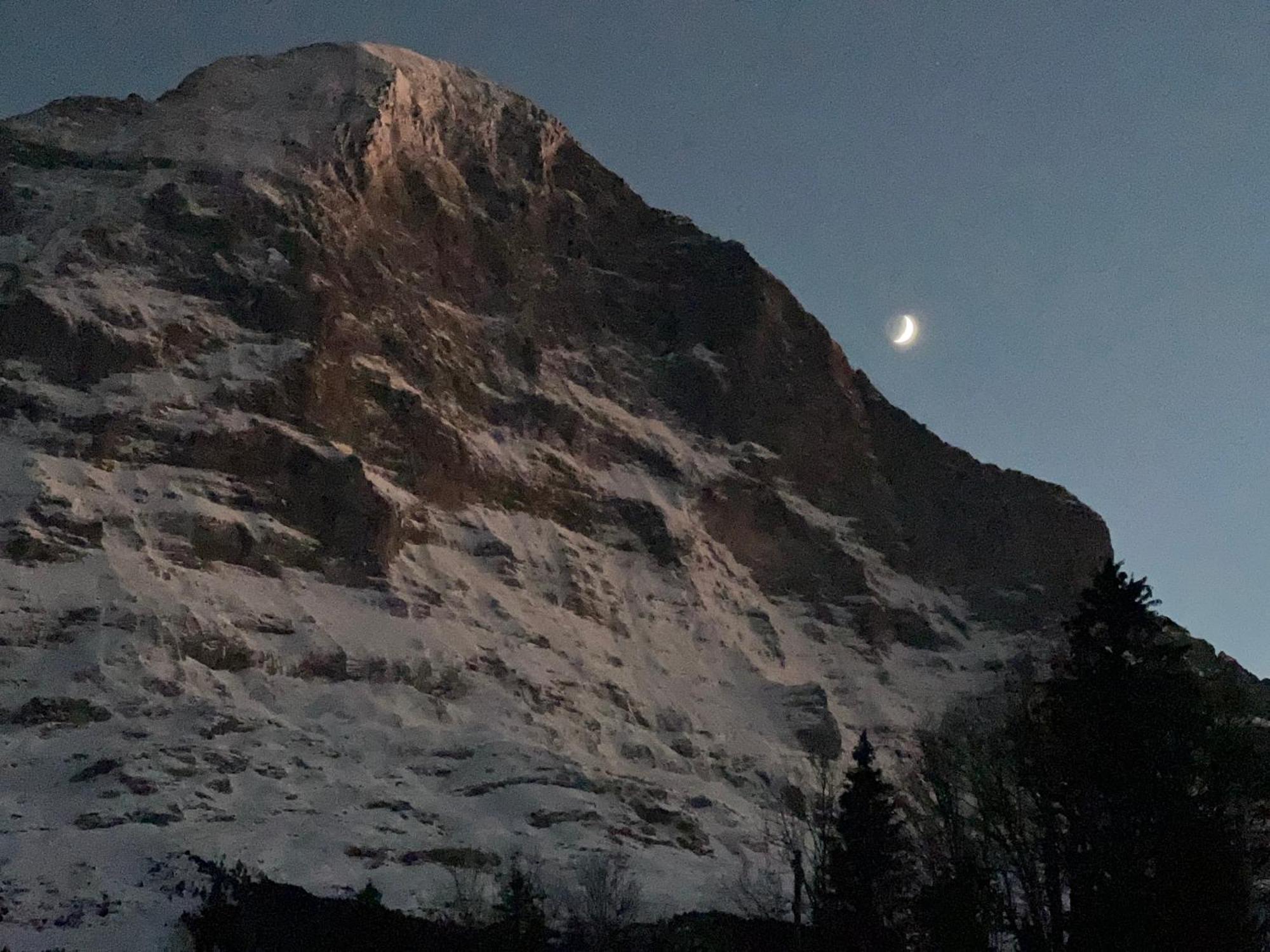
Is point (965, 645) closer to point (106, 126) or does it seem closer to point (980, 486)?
point (980, 486)

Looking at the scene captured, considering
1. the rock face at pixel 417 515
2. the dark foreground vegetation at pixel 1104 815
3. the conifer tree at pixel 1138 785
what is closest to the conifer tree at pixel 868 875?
the dark foreground vegetation at pixel 1104 815

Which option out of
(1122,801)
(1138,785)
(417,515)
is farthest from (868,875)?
(417,515)

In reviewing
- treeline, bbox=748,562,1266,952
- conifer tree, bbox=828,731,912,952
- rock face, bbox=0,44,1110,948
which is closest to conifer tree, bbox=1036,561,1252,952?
treeline, bbox=748,562,1266,952

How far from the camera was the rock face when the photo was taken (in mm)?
49156

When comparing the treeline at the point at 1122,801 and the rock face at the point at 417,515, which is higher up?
the rock face at the point at 417,515

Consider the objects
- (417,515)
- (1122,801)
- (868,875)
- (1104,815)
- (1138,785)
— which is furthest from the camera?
(417,515)

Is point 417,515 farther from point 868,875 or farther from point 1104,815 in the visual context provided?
point 1104,815

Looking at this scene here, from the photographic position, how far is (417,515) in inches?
2832

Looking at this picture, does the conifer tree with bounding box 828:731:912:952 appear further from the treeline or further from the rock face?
the rock face

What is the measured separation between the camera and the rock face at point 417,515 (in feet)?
161

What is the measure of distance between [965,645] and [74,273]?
62.1 meters

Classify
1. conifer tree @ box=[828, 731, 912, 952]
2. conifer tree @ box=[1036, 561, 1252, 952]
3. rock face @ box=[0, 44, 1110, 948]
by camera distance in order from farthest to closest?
1. rock face @ box=[0, 44, 1110, 948]
2. conifer tree @ box=[828, 731, 912, 952]
3. conifer tree @ box=[1036, 561, 1252, 952]

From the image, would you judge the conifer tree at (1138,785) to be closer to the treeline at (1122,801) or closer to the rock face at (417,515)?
the treeline at (1122,801)

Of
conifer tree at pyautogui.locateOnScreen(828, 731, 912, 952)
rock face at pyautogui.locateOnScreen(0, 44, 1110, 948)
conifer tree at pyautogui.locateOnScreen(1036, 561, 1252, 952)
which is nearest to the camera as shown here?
conifer tree at pyautogui.locateOnScreen(1036, 561, 1252, 952)
